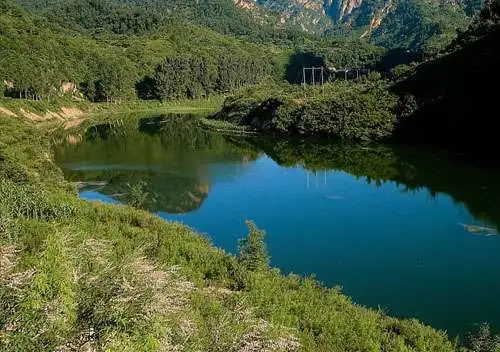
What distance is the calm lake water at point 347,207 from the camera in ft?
84.5

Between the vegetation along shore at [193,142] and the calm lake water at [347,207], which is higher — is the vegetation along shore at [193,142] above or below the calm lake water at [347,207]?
above

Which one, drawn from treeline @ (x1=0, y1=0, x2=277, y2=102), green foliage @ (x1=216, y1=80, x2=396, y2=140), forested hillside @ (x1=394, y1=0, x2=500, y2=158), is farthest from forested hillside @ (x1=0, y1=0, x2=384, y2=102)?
forested hillside @ (x1=394, y1=0, x2=500, y2=158)

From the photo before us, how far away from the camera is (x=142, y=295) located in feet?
28.2

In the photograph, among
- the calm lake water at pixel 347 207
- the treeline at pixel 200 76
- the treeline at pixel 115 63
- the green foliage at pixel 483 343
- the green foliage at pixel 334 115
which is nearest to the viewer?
the green foliage at pixel 483 343

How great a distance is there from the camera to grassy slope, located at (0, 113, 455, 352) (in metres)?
8.01

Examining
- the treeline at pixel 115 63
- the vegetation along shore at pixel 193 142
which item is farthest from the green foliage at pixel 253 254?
the treeline at pixel 115 63

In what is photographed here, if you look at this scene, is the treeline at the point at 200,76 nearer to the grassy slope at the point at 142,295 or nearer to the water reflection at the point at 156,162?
the water reflection at the point at 156,162

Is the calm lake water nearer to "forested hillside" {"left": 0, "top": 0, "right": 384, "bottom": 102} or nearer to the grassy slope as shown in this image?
the grassy slope

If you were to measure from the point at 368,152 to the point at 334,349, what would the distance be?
168 ft

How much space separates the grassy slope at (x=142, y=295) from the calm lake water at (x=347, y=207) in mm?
6047

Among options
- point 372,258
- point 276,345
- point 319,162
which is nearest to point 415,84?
point 319,162

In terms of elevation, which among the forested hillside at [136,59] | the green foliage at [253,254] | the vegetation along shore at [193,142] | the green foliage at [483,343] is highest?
the forested hillside at [136,59]

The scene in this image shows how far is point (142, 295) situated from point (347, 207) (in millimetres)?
32346

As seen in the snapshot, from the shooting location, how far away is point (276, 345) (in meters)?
11.4
